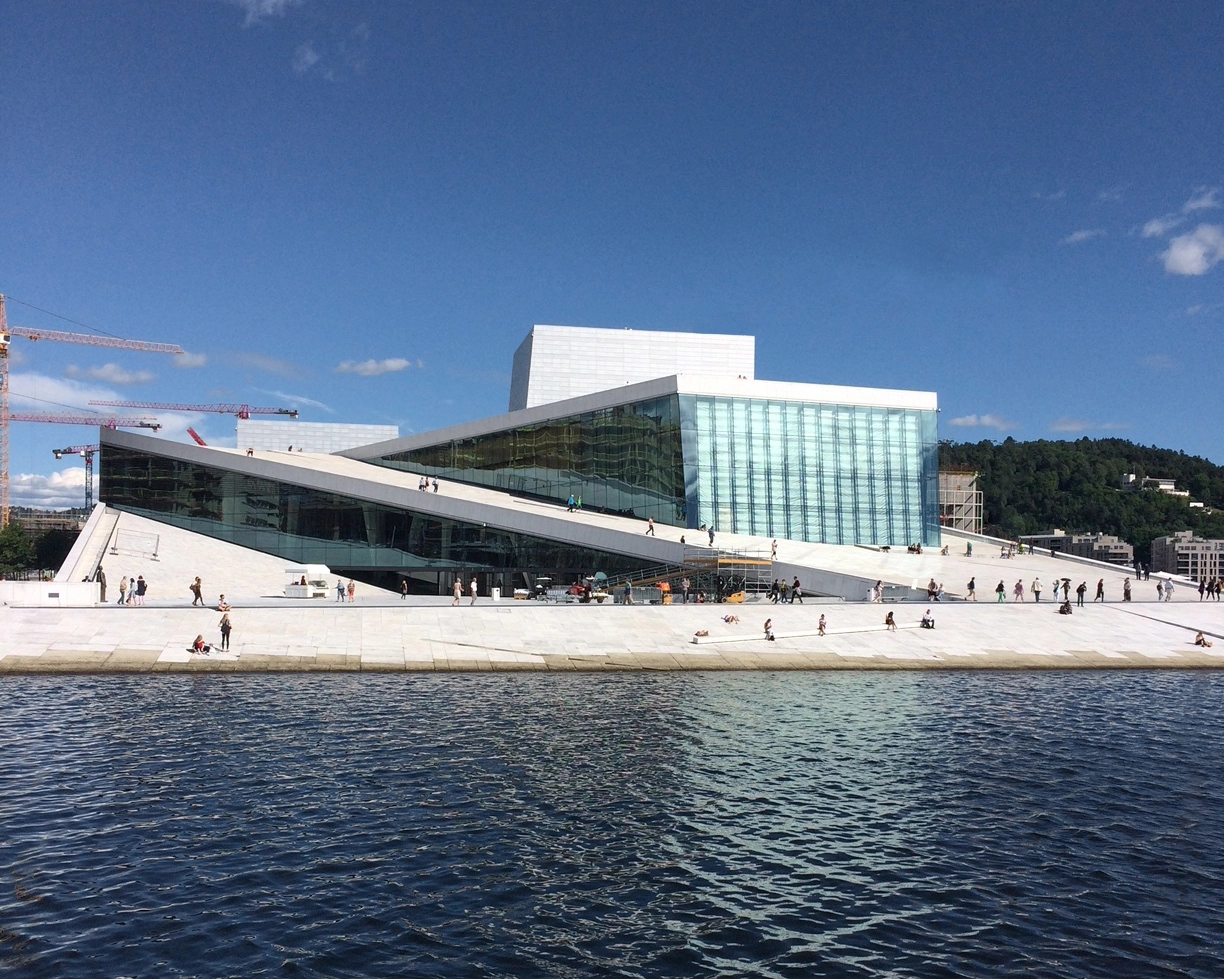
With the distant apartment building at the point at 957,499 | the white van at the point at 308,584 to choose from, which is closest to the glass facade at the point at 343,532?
the white van at the point at 308,584

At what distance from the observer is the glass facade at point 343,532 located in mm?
52969

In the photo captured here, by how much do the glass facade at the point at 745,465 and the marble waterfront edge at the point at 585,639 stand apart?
15.5 m

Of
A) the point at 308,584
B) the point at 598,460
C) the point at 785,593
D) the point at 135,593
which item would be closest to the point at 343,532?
the point at 308,584

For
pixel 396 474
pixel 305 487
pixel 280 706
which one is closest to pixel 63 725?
pixel 280 706

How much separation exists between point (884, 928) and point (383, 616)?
2787 centimetres

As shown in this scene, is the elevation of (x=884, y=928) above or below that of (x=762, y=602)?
below

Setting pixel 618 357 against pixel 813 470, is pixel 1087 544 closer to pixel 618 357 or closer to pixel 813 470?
pixel 618 357

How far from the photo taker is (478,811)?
1658 cm

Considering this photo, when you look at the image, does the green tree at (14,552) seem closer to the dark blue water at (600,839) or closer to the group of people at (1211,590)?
the dark blue water at (600,839)

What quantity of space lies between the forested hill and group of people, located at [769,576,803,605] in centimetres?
12166

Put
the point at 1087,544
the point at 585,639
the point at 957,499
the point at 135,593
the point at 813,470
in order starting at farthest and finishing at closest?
the point at 1087,544
the point at 957,499
the point at 813,470
the point at 135,593
the point at 585,639

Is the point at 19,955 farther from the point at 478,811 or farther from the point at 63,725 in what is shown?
the point at 63,725

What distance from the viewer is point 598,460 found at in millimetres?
58156

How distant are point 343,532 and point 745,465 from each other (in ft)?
72.7
